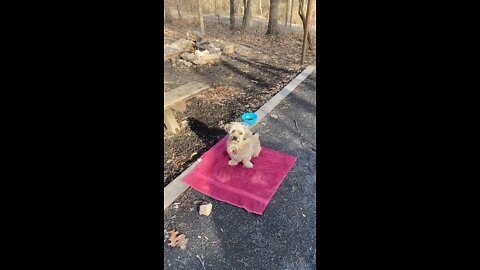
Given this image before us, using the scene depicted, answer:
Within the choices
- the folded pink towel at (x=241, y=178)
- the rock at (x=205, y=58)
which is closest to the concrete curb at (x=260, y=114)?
the folded pink towel at (x=241, y=178)

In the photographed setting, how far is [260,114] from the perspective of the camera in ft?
14.8

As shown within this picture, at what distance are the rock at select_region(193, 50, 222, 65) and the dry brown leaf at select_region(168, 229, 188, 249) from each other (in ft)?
18.5

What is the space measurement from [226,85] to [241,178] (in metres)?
3.38

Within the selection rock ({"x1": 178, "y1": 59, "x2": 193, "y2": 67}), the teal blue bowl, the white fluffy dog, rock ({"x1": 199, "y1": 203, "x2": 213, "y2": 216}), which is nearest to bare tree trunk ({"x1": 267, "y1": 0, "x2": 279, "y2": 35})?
rock ({"x1": 178, "y1": 59, "x2": 193, "y2": 67})

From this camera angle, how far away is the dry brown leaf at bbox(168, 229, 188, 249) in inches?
94.6

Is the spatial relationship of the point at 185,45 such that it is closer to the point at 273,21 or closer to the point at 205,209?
the point at 273,21

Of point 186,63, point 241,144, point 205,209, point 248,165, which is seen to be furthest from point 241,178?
point 186,63

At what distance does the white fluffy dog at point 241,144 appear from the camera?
2.99 m

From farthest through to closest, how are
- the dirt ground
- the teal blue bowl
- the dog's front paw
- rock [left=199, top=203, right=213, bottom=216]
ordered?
the teal blue bowl < the dirt ground < the dog's front paw < rock [left=199, top=203, right=213, bottom=216]

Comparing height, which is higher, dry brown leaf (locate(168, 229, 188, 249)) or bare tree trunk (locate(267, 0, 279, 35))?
bare tree trunk (locate(267, 0, 279, 35))

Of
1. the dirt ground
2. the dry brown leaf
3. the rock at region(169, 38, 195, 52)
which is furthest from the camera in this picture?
the rock at region(169, 38, 195, 52)

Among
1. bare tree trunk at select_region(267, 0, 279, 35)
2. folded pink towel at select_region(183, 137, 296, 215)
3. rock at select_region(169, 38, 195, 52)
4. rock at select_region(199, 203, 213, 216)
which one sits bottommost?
rock at select_region(199, 203, 213, 216)

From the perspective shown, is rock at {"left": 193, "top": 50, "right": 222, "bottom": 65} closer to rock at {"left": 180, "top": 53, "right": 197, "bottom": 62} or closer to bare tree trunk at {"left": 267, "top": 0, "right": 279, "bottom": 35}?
rock at {"left": 180, "top": 53, "right": 197, "bottom": 62}
